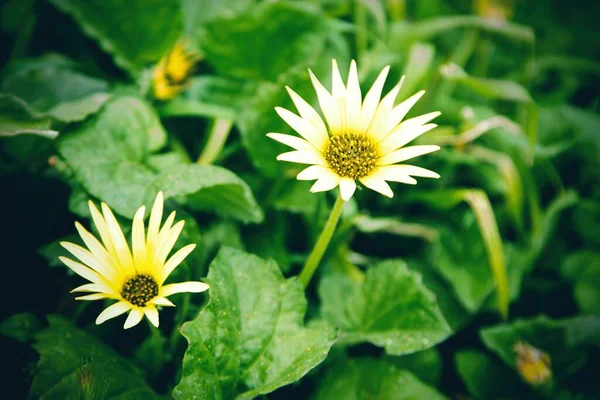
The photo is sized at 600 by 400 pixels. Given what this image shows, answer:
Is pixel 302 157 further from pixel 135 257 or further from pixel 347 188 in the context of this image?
pixel 135 257

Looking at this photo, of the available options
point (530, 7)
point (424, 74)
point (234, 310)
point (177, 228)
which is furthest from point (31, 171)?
point (530, 7)

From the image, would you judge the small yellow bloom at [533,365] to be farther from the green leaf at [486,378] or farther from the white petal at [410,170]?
the white petal at [410,170]

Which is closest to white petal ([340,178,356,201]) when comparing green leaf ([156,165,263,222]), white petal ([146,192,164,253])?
green leaf ([156,165,263,222])

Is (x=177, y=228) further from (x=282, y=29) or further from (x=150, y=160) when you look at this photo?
(x=282, y=29)

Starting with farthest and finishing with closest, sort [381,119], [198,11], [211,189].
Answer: [198,11]
[211,189]
[381,119]

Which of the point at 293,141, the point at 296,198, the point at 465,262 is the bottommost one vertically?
the point at 465,262

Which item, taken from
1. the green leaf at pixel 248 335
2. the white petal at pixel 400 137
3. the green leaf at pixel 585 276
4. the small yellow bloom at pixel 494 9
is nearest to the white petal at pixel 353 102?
the white petal at pixel 400 137

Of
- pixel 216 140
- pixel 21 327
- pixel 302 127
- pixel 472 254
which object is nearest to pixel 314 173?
pixel 302 127
